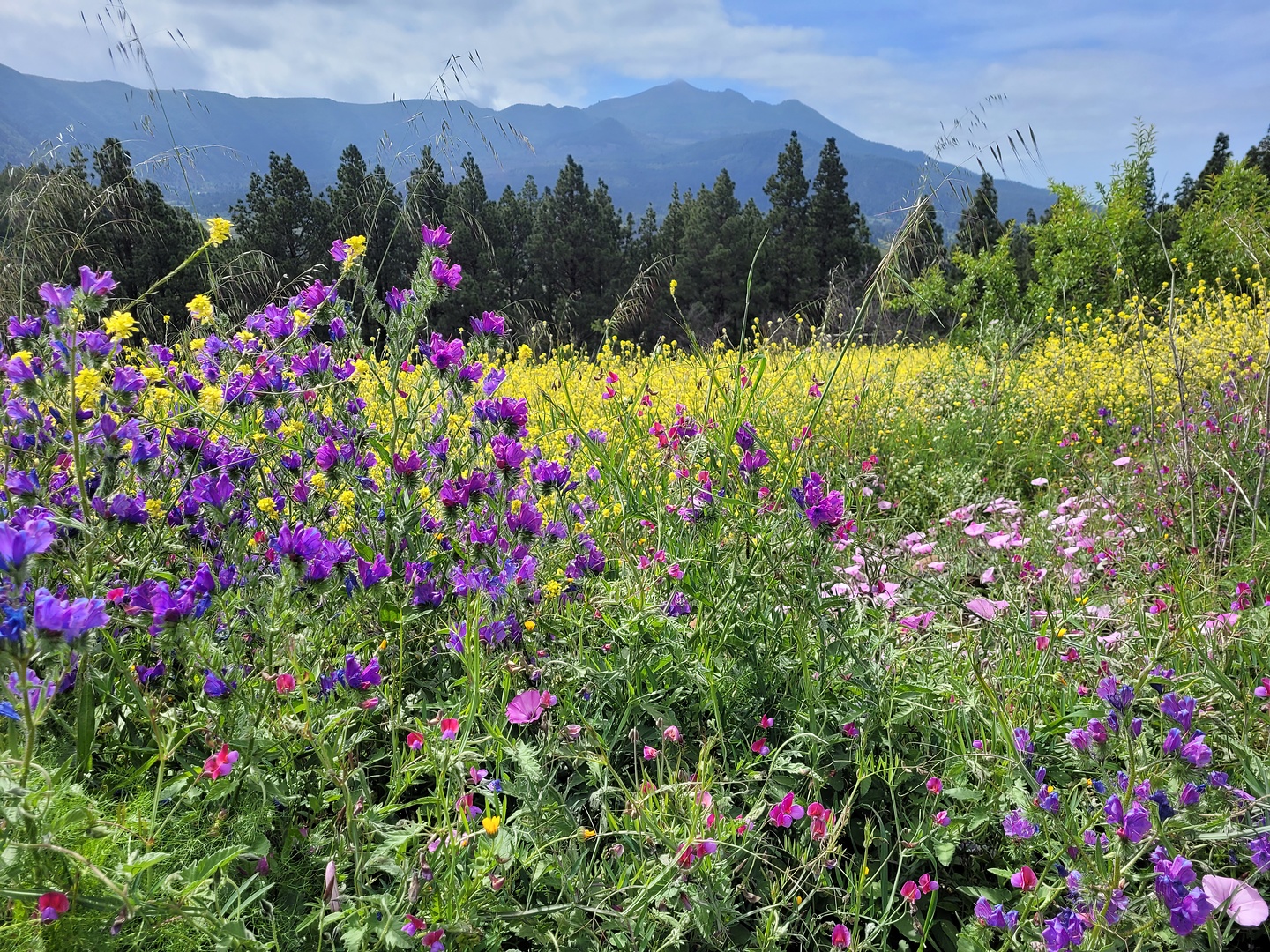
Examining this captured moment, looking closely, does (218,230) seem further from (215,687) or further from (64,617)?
(64,617)

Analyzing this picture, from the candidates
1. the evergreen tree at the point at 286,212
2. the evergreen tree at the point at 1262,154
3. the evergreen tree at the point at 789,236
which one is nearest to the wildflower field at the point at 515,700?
the evergreen tree at the point at 286,212

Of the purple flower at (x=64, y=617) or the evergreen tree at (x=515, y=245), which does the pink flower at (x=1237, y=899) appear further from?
the evergreen tree at (x=515, y=245)

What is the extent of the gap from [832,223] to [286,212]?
865 inches

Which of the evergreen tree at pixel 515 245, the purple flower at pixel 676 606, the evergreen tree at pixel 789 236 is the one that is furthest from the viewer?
the evergreen tree at pixel 789 236

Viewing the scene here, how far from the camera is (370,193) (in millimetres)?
3477

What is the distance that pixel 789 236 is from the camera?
3080 cm

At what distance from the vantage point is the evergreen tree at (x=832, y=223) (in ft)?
100.0

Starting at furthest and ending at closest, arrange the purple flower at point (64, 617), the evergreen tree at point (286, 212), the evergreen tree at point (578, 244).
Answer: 1. the evergreen tree at point (578, 244)
2. the evergreen tree at point (286, 212)
3. the purple flower at point (64, 617)

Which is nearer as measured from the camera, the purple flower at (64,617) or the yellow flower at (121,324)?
the purple flower at (64,617)

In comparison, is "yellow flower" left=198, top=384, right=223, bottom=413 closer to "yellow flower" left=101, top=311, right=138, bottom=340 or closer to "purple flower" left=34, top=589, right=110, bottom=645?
"yellow flower" left=101, top=311, right=138, bottom=340

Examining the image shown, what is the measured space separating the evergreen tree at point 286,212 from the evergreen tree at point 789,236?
17.4m

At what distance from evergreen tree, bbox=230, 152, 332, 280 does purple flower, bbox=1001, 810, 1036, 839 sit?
2077 centimetres

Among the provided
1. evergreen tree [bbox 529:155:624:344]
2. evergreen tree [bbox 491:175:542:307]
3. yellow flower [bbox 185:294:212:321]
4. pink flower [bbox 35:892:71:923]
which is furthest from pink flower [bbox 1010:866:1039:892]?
evergreen tree [bbox 529:155:624:344]

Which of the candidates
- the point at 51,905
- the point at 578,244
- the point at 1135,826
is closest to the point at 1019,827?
the point at 1135,826
